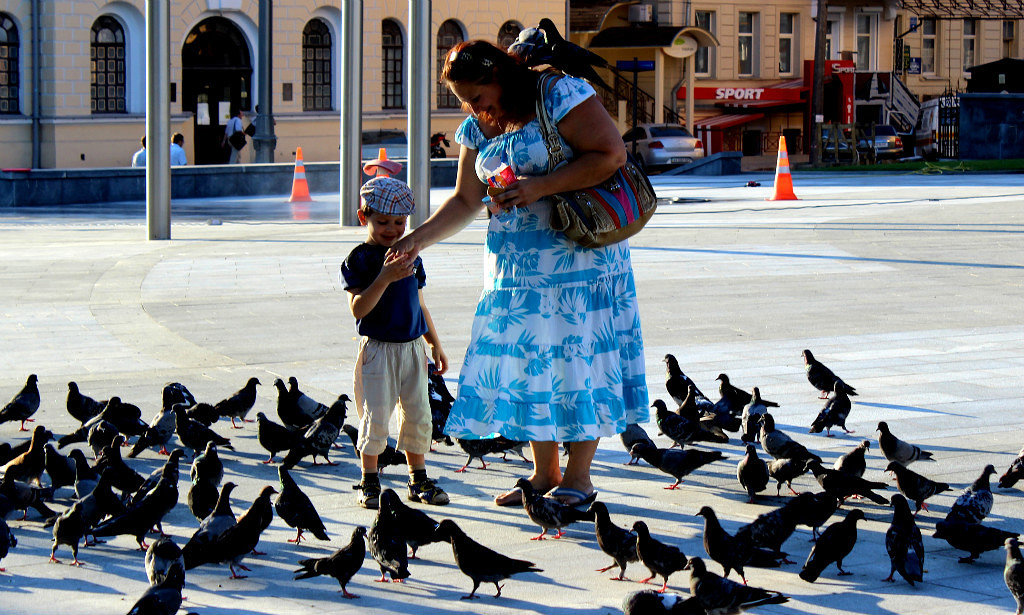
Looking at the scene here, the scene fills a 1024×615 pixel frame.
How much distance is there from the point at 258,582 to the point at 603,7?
46317 mm

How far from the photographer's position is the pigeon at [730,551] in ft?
16.4

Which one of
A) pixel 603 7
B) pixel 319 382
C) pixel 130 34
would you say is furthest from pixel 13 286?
pixel 603 7

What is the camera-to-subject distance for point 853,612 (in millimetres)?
4715

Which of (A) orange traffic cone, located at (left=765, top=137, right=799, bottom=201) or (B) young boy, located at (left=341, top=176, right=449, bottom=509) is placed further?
(A) orange traffic cone, located at (left=765, top=137, right=799, bottom=201)

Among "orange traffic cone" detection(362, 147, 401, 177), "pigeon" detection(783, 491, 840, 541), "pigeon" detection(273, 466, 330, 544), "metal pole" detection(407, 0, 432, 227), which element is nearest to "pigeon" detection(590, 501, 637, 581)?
"pigeon" detection(783, 491, 840, 541)

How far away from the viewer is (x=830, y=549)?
16.5ft

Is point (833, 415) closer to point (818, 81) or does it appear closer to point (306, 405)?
point (306, 405)

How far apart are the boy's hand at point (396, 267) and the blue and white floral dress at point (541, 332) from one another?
33 centimetres

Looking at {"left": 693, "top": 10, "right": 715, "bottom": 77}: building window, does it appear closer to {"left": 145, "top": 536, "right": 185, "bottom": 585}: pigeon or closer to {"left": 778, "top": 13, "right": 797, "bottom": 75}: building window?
{"left": 778, "top": 13, "right": 797, "bottom": 75}: building window

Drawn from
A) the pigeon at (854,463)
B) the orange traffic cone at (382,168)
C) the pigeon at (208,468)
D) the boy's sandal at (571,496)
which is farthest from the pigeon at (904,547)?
the orange traffic cone at (382,168)

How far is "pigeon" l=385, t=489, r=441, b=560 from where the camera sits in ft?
17.2

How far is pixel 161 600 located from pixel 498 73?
234 cm

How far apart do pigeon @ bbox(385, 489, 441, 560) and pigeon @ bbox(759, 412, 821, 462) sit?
195 centimetres

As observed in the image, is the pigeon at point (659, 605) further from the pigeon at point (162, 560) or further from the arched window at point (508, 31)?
the arched window at point (508, 31)
